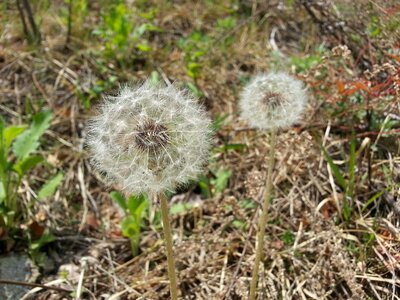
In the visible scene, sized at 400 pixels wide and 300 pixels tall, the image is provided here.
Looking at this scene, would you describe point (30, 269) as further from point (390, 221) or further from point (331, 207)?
point (390, 221)

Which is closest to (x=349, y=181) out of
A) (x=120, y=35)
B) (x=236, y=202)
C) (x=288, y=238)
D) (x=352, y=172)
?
(x=352, y=172)

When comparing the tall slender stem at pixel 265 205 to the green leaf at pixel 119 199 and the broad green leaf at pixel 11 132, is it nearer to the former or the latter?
the green leaf at pixel 119 199

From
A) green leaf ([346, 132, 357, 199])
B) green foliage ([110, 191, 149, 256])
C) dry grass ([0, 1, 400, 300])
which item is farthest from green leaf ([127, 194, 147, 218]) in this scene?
green leaf ([346, 132, 357, 199])

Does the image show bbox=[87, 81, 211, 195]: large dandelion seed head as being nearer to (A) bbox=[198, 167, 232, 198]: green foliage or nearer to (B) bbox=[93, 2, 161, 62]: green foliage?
(A) bbox=[198, 167, 232, 198]: green foliage

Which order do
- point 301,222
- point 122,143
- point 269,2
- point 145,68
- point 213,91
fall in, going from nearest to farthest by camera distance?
point 122,143
point 301,222
point 213,91
point 145,68
point 269,2

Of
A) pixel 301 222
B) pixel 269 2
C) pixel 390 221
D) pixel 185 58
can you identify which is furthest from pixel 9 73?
pixel 390 221

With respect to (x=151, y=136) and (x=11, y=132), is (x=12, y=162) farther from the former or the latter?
(x=151, y=136)
